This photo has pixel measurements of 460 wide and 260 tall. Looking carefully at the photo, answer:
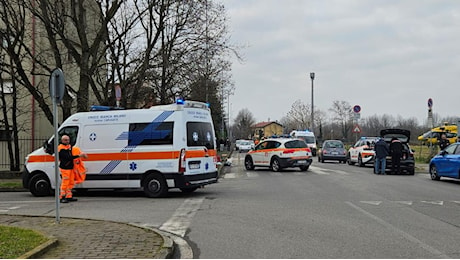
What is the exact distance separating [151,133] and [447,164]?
423 inches

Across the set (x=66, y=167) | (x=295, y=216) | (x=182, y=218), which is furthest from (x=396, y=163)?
(x=66, y=167)

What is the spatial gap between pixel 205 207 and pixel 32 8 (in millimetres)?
13615

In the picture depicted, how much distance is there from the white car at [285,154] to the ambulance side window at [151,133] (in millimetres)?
10633

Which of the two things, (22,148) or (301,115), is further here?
(301,115)

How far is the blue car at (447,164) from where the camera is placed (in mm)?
16875

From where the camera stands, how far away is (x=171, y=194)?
14.3 meters

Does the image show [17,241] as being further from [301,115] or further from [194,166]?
[301,115]

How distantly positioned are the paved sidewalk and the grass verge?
17cm

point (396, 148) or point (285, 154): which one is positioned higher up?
point (396, 148)

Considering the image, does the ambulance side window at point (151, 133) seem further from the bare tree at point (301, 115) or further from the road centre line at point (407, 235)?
the bare tree at point (301, 115)

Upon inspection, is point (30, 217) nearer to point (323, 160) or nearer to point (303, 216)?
point (303, 216)

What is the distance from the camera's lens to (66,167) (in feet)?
41.1

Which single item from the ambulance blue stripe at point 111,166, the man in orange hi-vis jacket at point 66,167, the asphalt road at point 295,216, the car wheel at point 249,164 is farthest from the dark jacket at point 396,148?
the man in orange hi-vis jacket at point 66,167

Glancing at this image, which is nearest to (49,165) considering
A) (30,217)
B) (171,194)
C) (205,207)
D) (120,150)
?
(120,150)
